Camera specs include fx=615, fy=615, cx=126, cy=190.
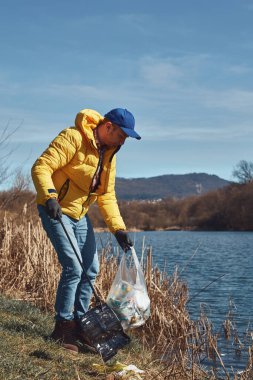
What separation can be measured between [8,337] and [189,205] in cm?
7220

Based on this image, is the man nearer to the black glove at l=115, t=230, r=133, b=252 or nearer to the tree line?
the black glove at l=115, t=230, r=133, b=252

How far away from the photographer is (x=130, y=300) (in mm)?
5383

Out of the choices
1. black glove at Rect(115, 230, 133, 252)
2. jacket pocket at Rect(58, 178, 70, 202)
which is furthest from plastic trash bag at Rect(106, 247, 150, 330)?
jacket pocket at Rect(58, 178, 70, 202)

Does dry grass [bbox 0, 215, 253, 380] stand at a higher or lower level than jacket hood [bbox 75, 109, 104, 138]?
lower

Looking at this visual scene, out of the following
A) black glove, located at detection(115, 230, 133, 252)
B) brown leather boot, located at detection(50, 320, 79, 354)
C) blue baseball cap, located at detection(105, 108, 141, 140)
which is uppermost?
blue baseball cap, located at detection(105, 108, 141, 140)

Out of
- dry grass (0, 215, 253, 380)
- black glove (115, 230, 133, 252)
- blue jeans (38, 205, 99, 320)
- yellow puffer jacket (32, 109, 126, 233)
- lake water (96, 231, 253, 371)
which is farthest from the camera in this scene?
lake water (96, 231, 253, 371)

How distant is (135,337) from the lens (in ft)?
22.6

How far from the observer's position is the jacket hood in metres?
4.84

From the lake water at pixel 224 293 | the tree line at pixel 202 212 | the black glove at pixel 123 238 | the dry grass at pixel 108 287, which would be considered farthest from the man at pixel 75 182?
the tree line at pixel 202 212

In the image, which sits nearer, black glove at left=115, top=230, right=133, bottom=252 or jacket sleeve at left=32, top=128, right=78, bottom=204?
jacket sleeve at left=32, top=128, right=78, bottom=204

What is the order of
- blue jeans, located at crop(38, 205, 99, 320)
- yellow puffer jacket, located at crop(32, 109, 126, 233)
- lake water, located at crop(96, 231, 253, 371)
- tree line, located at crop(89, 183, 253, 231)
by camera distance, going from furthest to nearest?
tree line, located at crop(89, 183, 253, 231) → lake water, located at crop(96, 231, 253, 371) → blue jeans, located at crop(38, 205, 99, 320) → yellow puffer jacket, located at crop(32, 109, 126, 233)

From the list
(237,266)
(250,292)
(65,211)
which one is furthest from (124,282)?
(237,266)

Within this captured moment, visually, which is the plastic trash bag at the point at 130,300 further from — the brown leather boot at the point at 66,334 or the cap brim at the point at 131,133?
the cap brim at the point at 131,133

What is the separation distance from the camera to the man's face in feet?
16.1
